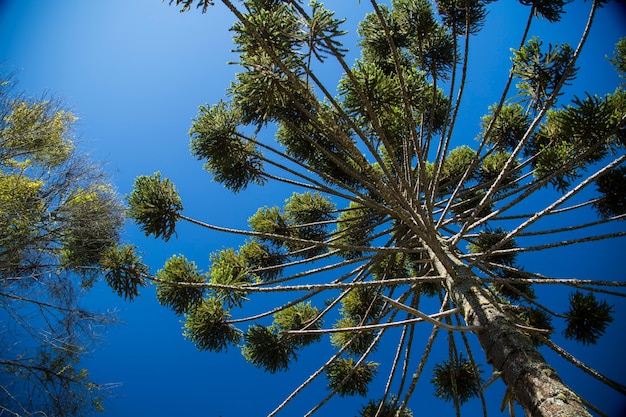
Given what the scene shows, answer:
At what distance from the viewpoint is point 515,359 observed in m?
2.23

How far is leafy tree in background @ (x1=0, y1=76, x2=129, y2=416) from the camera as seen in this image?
5.93 meters

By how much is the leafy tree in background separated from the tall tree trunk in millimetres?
5680

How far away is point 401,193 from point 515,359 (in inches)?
71.2

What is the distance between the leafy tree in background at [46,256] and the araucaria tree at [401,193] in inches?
80.1

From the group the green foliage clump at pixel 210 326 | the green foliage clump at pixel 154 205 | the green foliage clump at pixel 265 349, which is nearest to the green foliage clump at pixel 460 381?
the green foliage clump at pixel 265 349

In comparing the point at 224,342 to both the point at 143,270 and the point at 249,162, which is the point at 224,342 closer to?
the point at 143,270

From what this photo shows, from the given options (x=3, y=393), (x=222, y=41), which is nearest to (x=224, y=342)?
(x=3, y=393)

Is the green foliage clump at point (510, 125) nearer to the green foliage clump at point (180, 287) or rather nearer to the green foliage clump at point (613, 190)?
the green foliage clump at point (613, 190)

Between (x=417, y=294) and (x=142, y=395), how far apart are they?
69.0 ft

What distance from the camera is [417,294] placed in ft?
18.3

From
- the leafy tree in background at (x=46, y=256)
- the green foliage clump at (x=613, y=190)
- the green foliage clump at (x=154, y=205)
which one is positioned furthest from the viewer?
the leafy tree in background at (x=46, y=256)

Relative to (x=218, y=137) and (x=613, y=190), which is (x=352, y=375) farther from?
(x=613, y=190)

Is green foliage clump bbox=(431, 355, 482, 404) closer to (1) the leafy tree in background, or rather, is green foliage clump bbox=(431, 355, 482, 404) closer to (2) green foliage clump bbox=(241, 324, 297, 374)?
(2) green foliage clump bbox=(241, 324, 297, 374)

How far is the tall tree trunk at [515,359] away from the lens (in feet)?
6.24
